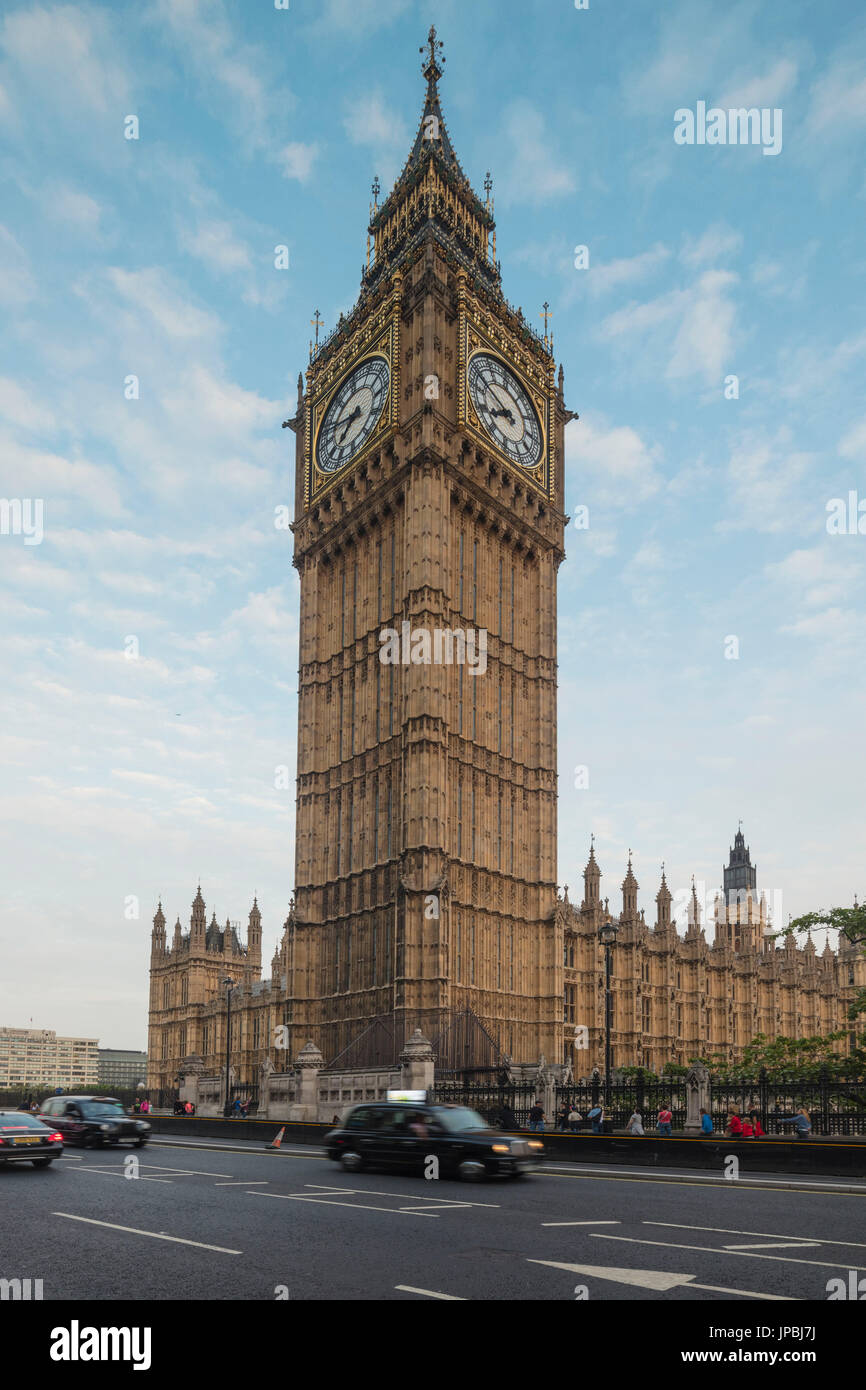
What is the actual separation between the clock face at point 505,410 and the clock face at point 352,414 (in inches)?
184

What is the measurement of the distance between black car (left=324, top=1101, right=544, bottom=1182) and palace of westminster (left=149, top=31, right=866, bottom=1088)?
24697 millimetres

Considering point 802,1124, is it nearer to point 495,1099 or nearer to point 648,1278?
point 495,1099

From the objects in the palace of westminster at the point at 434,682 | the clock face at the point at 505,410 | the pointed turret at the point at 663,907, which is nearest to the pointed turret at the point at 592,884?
the palace of westminster at the point at 434,682

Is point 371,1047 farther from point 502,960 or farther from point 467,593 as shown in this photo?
point 467,593

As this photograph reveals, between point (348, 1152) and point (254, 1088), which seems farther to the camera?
point (254, 1088)

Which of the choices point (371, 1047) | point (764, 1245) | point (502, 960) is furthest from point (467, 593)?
point (764, 1245)

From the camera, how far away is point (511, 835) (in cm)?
5644

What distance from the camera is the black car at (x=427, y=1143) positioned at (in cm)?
1861

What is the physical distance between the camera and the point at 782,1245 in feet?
36.2

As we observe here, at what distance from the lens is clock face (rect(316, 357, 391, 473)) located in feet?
195

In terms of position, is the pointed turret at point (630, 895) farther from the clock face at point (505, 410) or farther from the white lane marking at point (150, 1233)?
the white lane marking at point (150, 1233)

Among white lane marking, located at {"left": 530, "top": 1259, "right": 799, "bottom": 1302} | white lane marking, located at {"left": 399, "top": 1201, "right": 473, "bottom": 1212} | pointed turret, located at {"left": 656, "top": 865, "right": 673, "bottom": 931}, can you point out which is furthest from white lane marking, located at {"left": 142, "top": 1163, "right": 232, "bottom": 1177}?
pointed turret, located at {"left": 656, "top": 865, "right": 673, "bottom": 931}

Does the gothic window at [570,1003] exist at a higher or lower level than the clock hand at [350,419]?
lower
